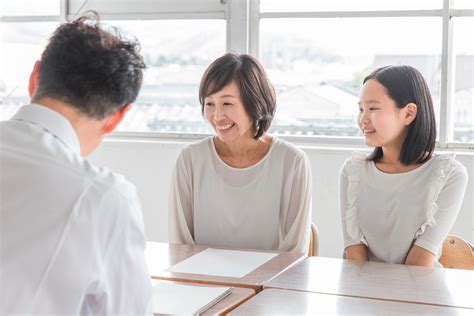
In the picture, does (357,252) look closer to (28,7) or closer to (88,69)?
(88,69)

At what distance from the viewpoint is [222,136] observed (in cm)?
251

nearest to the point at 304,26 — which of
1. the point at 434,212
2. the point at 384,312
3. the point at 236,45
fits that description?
the point at 236,45

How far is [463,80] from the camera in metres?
3.73

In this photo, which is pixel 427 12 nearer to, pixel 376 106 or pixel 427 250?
pixel 376 106

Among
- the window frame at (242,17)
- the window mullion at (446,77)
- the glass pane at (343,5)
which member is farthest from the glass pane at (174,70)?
the window mullion at (446,77)

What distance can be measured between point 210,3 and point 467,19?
1.50m

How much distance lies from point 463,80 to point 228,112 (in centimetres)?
181

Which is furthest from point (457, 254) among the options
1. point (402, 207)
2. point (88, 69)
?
point (88, 69)

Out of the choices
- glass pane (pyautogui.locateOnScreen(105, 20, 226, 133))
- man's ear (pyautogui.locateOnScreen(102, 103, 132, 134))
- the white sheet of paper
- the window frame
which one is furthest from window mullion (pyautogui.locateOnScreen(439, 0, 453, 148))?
man's ear (pyautogui.locateOnScreen(102, 103, 132, 134))

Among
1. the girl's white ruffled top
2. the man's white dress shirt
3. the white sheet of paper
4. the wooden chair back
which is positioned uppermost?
the man's white dress shirt

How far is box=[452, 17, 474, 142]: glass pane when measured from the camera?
12.2 feet

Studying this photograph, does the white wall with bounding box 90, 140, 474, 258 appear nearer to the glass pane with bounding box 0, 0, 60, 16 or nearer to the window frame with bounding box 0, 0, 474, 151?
the window frame with bounding box 0, 0, 474, 151

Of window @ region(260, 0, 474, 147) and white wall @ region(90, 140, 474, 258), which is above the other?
window @ region(260, 0, 474, 147)

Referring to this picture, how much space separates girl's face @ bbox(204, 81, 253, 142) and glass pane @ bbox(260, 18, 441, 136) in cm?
157
